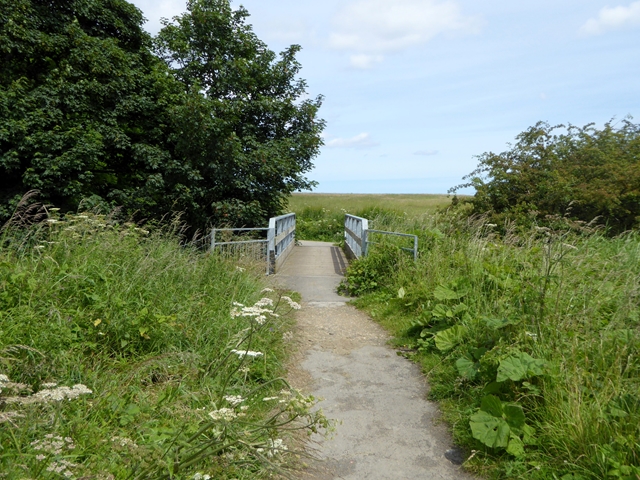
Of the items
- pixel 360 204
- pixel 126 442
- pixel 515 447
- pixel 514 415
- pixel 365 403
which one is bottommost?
pixel 365 403

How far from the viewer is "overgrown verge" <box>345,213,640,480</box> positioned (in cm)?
305

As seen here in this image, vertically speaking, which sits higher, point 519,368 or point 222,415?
point 222,415

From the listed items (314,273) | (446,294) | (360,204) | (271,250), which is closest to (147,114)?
(271,250)

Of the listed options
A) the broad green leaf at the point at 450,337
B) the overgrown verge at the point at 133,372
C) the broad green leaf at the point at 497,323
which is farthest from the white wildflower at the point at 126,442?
the broad green leaf at the point at 450,337

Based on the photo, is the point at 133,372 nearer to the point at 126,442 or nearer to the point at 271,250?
the point at 126,442

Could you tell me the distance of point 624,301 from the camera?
4.13 meters

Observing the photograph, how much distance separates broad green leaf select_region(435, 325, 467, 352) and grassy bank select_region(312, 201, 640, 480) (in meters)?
0.01

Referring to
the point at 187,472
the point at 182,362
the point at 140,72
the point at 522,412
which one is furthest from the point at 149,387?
the point at 140,72

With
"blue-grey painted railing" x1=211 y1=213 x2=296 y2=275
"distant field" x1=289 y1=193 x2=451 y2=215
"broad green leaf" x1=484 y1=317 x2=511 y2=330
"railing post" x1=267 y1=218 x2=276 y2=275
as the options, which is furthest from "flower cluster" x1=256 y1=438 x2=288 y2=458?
"distant field" x1=289 y1=193 x2=451 y2=215

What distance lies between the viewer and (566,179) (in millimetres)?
13539

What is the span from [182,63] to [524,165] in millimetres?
11155

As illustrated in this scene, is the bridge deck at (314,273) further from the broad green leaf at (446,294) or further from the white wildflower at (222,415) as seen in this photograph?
the white wildflower at (222,415)

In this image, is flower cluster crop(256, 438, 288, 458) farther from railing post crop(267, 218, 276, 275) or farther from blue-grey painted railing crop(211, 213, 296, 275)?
railing post crop(267, 218, 276, 275)

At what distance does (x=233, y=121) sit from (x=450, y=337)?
9637 mm
